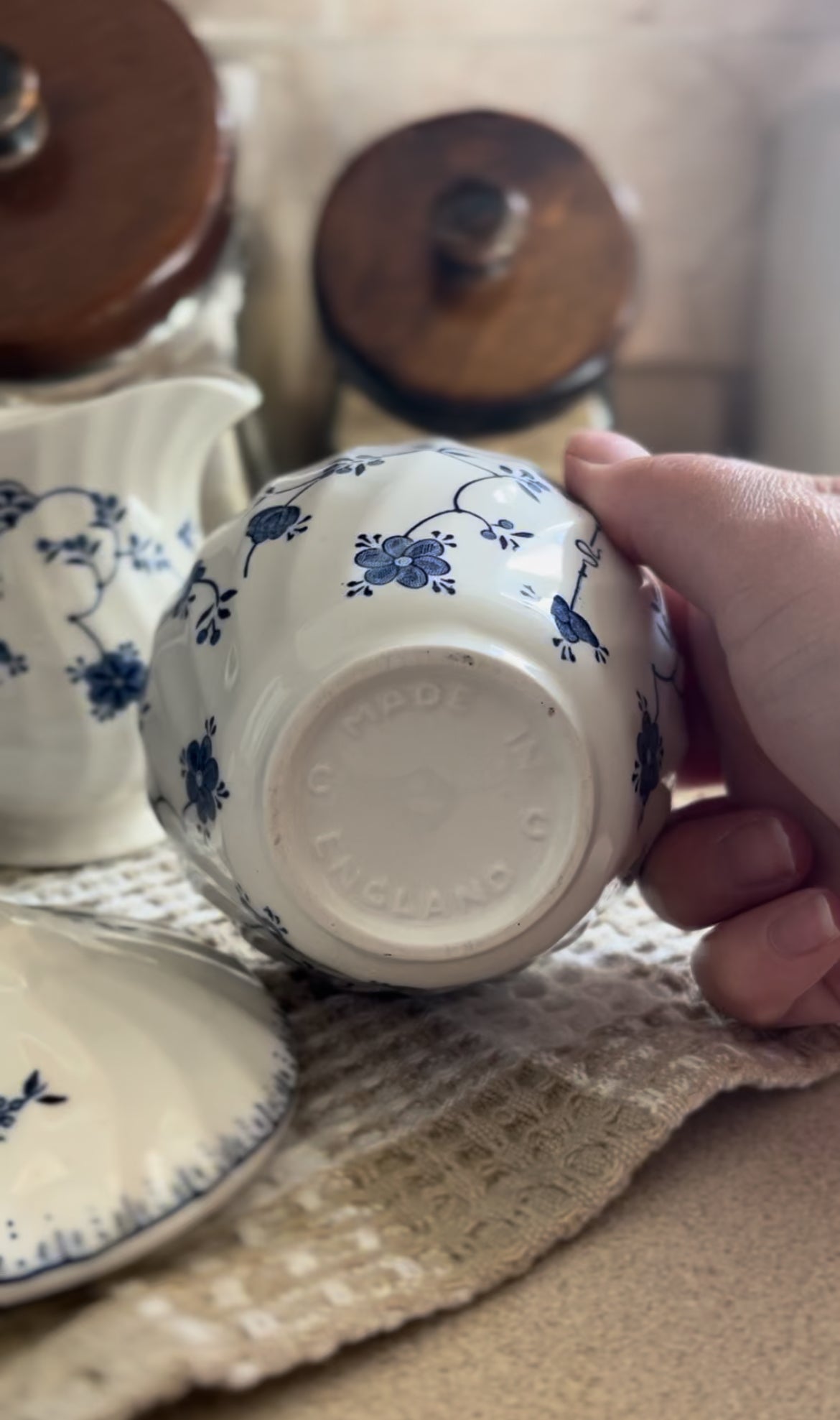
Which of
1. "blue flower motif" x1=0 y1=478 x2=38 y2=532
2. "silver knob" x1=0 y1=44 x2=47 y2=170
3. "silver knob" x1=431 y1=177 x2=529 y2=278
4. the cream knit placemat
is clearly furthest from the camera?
"silver knob" x1=431 y1=177 x2=529 y2=278

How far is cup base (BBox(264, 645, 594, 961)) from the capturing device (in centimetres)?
35

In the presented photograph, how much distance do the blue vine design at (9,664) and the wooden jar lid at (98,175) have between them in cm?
26

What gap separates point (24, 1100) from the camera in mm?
333

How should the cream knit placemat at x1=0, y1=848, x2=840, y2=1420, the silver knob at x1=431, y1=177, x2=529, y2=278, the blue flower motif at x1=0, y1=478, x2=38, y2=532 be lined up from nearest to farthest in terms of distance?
1. the cream knit placemat at x1=0, y1=848, x2=840, y2=1420
2. the blue flower motif at x1=0, y1=478, x2=38, y2=532
3. the silver knob at x1=431, y1=177, x2=529, y2=278

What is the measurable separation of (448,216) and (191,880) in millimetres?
594

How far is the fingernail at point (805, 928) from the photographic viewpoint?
1.39 feet

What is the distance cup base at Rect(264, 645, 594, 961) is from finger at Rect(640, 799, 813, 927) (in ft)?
0.33

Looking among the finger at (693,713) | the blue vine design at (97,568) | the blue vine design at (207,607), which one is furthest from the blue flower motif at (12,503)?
the finger at (693,713)

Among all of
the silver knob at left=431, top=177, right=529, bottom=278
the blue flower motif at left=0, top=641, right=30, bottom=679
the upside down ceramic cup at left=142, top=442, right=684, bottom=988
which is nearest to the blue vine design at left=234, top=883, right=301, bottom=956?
the upside down ceramic cup at left=142, top=442, right=684, bottom=988

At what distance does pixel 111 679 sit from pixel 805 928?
0.31 metres

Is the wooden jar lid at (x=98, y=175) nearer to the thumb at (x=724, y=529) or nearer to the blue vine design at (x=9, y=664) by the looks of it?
the blue vine design at (x=9, y=664)

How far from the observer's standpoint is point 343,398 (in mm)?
941

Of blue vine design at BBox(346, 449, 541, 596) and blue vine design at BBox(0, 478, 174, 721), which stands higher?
blue vine design at BBox(346, 449, 541, 596)

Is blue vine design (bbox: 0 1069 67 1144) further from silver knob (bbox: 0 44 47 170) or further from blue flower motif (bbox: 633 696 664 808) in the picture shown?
silver knob (bbox: 0 44 47 170)
